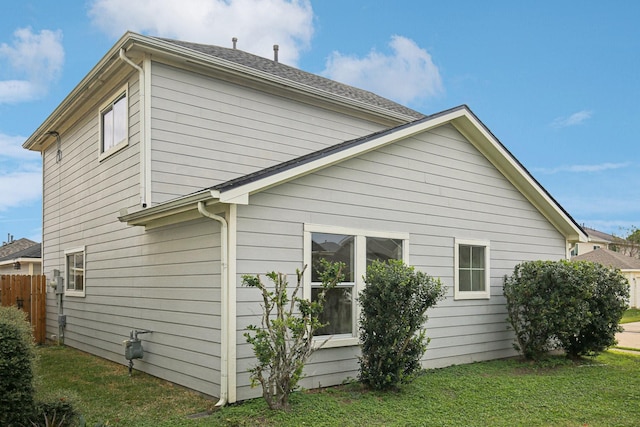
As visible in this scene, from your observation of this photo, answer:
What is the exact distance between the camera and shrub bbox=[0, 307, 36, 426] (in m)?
4.74

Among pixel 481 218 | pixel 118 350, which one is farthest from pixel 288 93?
pixel 118 350

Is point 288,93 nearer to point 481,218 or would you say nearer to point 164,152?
point 164,152

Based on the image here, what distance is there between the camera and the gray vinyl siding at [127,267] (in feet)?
22.9

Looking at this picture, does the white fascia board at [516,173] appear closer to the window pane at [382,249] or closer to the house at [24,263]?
the window pane at [382,249]

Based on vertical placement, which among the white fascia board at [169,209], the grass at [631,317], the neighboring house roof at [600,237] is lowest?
the grass at [631,317]

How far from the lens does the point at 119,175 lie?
9.69 metres

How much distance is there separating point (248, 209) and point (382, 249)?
2.56m

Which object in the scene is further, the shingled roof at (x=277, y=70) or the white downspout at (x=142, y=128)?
the shingled roof at (x=277, y=70)

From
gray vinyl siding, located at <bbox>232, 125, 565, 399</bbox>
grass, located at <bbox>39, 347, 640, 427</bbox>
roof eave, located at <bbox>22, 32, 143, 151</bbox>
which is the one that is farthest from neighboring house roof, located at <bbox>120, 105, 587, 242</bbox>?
roof eave, located at <bbox>22, 32, 143, 151</bbox>

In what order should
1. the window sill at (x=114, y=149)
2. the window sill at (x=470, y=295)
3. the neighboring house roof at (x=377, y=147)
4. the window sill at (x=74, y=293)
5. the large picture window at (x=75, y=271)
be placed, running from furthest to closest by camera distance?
the large picture window at (x=75, y=271) < the window sill at (x=74, y=293) < the window sill at (x=114, y=149) < the window sill at (x=470, y=295) < the neighboring house roof at (x=377, y=147)

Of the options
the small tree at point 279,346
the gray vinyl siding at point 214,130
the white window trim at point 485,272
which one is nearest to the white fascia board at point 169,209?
the gray vinyl siding at point 214,130

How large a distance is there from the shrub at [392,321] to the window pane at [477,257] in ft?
9.61

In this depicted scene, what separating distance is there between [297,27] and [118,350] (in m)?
11.5

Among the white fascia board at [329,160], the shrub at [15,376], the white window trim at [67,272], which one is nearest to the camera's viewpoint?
the shrub at [15,376]
